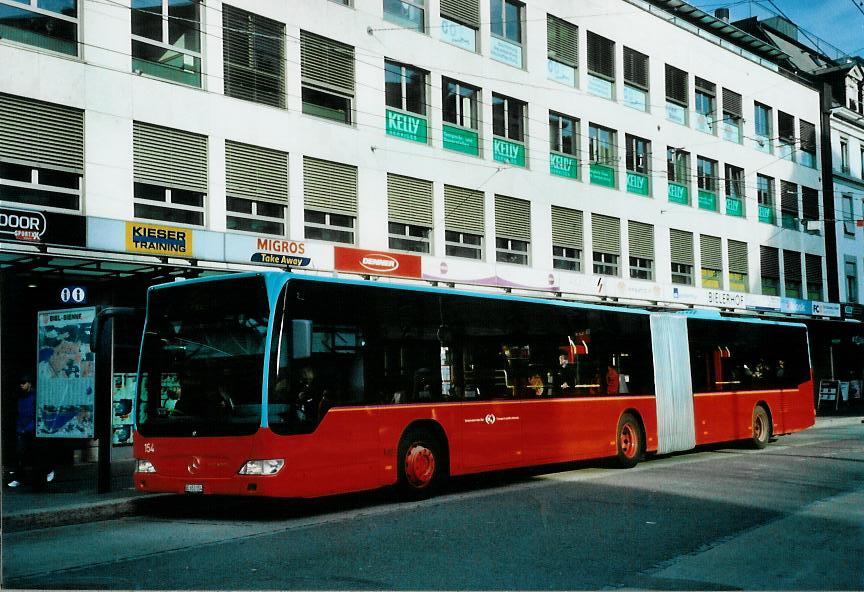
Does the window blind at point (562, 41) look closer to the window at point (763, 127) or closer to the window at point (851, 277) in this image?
the window at point (763, 127)

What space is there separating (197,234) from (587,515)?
35.9ft

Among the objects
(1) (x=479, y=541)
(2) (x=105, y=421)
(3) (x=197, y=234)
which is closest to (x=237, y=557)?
(1) (x=479, y=541)

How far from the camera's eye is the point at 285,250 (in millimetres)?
21172

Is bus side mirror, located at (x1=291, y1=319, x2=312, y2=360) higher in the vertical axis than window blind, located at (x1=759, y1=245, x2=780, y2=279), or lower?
lower

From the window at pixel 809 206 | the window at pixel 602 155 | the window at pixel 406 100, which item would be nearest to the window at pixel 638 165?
the window at pixel 602 155

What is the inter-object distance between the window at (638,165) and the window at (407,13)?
33.0 feet

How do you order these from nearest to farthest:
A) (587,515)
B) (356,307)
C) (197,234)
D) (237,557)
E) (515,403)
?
(237,557)
(587,515)
(356,307)
(515,403)
(197,234)

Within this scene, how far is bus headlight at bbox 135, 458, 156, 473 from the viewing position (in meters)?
11.7

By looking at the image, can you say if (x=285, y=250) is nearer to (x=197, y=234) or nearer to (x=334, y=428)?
(x=197, y=234)

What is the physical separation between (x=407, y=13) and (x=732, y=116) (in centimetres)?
1848

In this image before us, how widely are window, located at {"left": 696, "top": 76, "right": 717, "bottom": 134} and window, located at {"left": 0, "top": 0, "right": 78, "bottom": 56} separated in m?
24.6

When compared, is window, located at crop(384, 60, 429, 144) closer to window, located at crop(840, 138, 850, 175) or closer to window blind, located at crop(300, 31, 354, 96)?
window blind, located at crop(300, 31, 354, 96)

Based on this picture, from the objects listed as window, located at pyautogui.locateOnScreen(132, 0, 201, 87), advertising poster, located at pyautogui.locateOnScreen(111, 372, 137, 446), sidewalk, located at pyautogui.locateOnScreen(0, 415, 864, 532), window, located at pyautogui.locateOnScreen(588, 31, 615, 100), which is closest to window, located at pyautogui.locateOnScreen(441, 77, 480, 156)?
window, located at pyautogui.locateOnScreen(588, 31, 615, 100)

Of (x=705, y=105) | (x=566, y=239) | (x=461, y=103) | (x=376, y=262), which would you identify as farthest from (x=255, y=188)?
(x=705, y=105)
